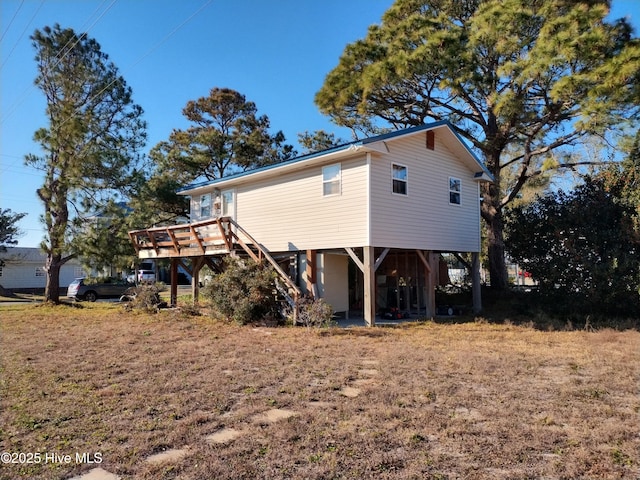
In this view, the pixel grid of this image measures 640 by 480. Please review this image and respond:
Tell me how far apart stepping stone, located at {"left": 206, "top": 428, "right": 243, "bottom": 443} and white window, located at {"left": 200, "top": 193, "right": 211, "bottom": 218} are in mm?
13556

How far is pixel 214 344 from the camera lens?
887cm

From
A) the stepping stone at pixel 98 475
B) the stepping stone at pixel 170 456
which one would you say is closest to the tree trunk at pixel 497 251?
the stepping stone at pixel 170 456

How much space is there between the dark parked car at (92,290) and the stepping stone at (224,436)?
20.9m

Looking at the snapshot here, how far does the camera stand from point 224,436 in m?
3.94

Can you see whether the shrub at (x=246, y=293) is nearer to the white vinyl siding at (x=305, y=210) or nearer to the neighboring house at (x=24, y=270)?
the white vinyl siding at (x=305, y=210)

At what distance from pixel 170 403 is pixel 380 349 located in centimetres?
437

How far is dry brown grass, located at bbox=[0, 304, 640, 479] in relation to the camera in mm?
3389

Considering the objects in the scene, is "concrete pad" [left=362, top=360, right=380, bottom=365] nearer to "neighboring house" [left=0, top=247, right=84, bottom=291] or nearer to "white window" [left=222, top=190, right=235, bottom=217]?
"white window" [left=222, top=190, right=235, bottom=217]

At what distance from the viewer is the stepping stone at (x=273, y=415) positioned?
4.36 meters

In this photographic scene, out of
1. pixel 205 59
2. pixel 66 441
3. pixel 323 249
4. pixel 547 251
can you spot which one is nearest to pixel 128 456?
pixel 66 441

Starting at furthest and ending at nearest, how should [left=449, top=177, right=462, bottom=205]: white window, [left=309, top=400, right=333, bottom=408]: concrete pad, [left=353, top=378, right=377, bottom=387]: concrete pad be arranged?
1. [left=449, top=177, right=462, bottom=205]: white window
2. [left=353, top=378, right=377, bottom=387]: concrete pad
3. [left=309, top=400, right=333, bottom=408]: concrete pad

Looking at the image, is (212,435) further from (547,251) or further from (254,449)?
(547,251)

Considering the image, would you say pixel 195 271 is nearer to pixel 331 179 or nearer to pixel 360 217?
pixel 331 179

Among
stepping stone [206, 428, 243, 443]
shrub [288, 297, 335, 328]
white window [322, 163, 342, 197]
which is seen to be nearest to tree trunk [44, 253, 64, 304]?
white window [322, 163, 342, 197]
